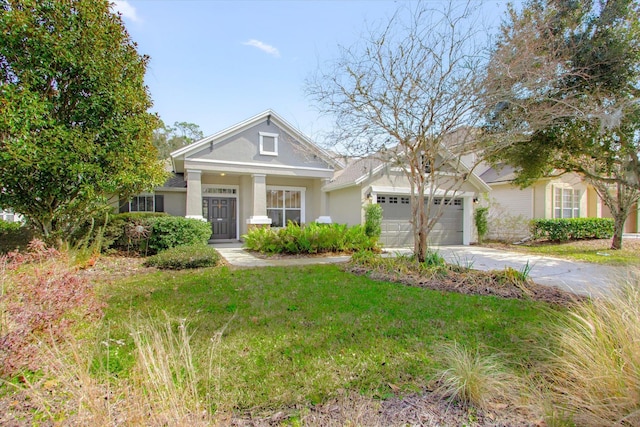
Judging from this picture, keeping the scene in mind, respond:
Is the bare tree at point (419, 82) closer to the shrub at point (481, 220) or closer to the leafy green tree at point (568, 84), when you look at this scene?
the leafy green tree at point (568, 84)

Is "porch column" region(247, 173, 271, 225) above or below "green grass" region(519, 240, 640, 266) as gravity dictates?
above

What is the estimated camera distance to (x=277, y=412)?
2.33 meters

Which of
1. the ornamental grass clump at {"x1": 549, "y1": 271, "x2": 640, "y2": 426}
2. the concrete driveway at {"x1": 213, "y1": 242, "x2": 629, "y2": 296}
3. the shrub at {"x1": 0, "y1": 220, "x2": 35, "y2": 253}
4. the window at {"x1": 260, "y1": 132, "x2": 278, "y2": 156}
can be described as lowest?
the concrete driveway at {"x1": 213, "y1": 242, "x2": 629, "y2": 296}

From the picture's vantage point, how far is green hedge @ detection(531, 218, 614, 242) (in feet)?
49.9

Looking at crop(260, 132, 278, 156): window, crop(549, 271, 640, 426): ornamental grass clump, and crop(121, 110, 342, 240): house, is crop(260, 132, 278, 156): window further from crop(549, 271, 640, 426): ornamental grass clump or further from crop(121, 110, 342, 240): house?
crop(549, 271, 640, 426): ornamental grass clump

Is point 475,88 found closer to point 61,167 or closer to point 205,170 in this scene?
point 61,167

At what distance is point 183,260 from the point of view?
7.89 metres

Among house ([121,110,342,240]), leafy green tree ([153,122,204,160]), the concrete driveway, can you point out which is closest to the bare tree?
the concrete driveway

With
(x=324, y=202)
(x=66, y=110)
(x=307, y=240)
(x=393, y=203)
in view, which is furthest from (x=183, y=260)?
(x=393, y=203)

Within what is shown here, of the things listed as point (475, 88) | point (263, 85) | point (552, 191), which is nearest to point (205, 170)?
point (263, 85)

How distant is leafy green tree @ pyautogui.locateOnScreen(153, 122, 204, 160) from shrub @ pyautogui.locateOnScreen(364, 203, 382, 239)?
96.0ft

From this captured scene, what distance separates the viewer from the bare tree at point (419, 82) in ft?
22.4

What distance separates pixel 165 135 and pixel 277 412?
39.5 m

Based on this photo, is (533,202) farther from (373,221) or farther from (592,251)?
(373,221)
